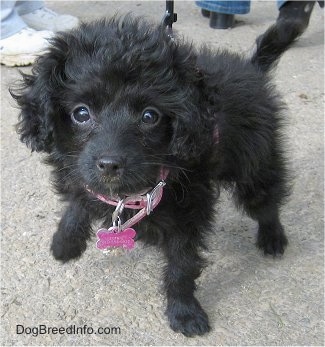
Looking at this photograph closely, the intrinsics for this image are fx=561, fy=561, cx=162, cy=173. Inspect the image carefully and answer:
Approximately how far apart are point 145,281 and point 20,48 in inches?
101

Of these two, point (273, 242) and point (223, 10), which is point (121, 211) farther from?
point (223, 10)

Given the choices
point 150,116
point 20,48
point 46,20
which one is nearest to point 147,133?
point 150,116

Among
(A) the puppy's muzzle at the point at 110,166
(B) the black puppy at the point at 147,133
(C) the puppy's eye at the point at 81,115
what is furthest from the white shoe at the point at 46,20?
(A) the puppy's muzzle at the point at 110,166

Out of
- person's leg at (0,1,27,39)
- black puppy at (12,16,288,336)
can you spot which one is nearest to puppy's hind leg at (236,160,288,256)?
black puppy at (12,16,288,336)

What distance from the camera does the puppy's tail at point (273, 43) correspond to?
2871 mm

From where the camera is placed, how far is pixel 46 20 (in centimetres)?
509

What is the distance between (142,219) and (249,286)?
0.76 metres

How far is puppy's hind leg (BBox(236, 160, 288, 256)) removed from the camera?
112 inches

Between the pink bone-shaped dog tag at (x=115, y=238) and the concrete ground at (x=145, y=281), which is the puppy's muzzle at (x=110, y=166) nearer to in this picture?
the pink bone-shaped dog tag at (x=115, y=238)

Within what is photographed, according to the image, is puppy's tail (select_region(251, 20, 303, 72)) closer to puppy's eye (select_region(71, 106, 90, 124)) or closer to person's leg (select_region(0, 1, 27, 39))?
puppy's eye (select_region(71, 106, 90, 124))

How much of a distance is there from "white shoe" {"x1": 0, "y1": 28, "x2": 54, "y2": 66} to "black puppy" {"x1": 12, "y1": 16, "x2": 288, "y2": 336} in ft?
7.36

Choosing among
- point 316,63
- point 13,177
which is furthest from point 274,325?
point 316,63

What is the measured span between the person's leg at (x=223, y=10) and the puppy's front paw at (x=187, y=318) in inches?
136

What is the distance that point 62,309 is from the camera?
8.39 feet
